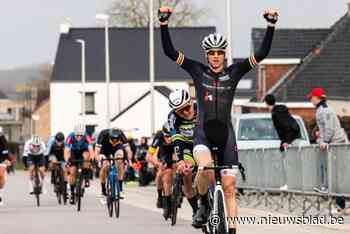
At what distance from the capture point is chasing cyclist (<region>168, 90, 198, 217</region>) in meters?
15.9

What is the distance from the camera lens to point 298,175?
2133cm

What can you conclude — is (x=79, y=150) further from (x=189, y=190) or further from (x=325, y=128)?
(x=189, y=190)

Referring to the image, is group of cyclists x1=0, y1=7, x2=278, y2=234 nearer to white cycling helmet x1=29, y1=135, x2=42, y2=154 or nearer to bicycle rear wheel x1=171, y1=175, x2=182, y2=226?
bicycle rear wheel x1=171, y1=175, x2=182, y2=226

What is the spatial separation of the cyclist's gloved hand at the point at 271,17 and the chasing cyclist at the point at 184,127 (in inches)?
113

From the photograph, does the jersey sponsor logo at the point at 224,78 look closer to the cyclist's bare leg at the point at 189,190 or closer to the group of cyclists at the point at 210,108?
the group of cyclists at the point at 210,108

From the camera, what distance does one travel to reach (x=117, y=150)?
877 inches

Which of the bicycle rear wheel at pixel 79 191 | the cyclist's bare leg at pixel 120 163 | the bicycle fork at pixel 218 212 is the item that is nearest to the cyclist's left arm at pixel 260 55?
the bicycle fork at pixel 218 212

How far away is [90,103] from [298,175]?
7601 centimetres

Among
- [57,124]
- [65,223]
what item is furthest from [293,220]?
A: [57,124]

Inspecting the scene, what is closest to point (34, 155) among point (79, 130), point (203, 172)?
point (79, 130)

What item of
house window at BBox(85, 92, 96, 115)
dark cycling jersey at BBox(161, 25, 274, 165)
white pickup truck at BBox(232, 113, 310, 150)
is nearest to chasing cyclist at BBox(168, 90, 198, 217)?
dark cycling jersey at BBox(161, 25, 274, 165)

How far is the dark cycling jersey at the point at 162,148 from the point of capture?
19.8 meters

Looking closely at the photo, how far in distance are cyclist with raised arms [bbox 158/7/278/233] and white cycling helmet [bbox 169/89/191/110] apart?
2733 millimetres

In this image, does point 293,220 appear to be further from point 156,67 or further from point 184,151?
point 156,67
